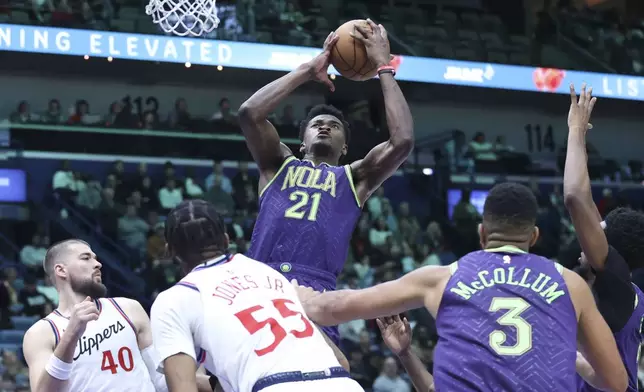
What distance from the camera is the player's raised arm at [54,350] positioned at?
17.3 feet

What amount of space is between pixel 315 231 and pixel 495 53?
1530 cm

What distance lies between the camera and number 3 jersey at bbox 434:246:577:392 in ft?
12.1

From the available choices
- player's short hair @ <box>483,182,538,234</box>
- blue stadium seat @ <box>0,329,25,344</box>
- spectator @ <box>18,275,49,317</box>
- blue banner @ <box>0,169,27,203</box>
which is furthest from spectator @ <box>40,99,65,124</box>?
player's short hair @ <box>483,182,538,234</box>

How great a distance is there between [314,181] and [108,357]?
160 cm

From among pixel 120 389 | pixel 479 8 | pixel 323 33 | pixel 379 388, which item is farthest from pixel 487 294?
pixel 479 8

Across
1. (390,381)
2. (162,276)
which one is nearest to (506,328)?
(390,381)

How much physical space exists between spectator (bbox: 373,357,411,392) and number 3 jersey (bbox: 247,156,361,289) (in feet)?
25.7

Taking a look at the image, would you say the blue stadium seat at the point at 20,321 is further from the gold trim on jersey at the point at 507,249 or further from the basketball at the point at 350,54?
the gold trim on jersey at the point at 507,249

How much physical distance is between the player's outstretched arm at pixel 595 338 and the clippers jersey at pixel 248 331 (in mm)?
919

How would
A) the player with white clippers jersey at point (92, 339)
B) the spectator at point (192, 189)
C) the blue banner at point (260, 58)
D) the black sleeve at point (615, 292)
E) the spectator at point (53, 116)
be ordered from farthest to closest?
the spectator at point (53, 116) < the blue banner at point (260, 58) < the spectator at point (192, 189) < the player with white clippers jersey at point (92, 339) < the black sleeve at point (615, 292)

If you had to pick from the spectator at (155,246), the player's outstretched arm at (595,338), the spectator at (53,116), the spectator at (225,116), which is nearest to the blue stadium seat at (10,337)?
the spectator at (155,246)

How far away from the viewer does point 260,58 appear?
702 inches

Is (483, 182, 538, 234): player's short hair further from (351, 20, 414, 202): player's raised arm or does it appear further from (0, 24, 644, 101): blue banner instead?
(0, 24, 644, 101): blue banner

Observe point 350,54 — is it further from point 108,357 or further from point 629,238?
point 108,357
